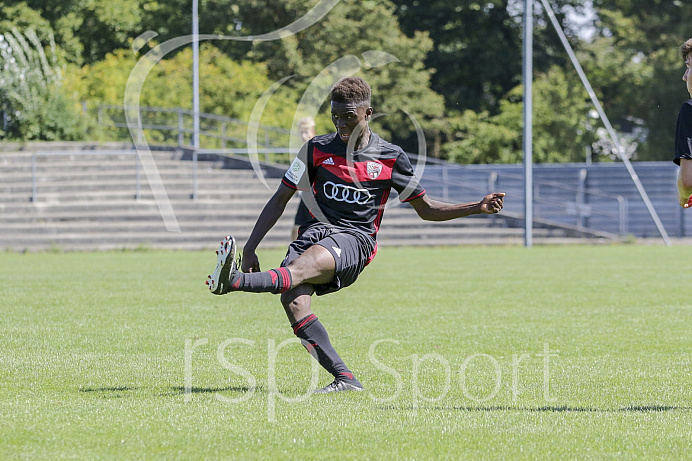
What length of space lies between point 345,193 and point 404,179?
0.41 meters

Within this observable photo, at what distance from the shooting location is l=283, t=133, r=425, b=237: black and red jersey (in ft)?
20.0

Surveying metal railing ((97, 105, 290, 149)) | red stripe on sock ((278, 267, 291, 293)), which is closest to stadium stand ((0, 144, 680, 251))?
metal railing ((97, 105, 290, 149))

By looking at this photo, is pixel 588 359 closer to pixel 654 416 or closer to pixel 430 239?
pixel 654 416

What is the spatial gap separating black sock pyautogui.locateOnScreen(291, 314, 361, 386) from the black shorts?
0.22m

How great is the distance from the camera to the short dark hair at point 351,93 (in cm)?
593

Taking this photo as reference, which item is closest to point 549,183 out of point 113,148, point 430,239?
point 430,239

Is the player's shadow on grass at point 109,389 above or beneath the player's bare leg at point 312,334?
beneath

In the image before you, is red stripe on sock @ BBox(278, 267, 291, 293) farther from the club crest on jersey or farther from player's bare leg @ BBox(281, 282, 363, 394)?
the club crest on jersey

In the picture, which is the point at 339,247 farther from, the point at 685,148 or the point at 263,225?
the point at 685,148

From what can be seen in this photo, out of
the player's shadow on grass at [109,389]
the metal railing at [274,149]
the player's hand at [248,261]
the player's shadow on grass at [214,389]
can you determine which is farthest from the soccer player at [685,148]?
the metal railing at [274,149]

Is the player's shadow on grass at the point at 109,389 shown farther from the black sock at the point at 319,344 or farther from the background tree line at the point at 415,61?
the background tree line at the point at 415,61

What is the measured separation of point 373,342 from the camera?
870 centimetres

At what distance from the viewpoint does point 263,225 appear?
6.11 m

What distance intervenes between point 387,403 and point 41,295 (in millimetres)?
8335
